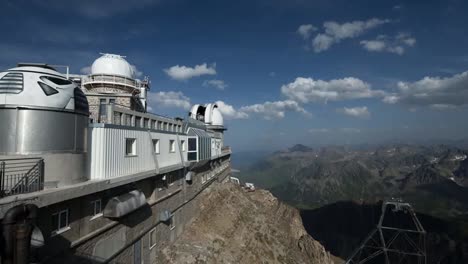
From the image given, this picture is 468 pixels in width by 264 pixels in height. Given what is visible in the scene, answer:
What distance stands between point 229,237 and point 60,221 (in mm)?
14007

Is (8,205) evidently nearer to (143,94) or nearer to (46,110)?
(46,110)

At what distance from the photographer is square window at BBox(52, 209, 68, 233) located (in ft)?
27.6

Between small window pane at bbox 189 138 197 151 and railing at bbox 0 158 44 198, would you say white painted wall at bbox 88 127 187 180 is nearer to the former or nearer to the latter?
railing at bbox 0 158 44 198

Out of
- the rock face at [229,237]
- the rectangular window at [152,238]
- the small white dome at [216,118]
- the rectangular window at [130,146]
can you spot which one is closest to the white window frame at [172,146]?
the rectangular window at [130,146]

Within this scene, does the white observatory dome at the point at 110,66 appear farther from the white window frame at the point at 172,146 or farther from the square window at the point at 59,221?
the square window at the point at 59,221

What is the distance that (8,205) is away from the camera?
22.3 feet

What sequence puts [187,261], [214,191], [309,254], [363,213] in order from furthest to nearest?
[363,213], [309,254], [214,191], [187,261]

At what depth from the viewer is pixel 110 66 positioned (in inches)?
890

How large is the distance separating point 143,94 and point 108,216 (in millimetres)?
18769

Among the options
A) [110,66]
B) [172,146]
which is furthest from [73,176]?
[110,66]

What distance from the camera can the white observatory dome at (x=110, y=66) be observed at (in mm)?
22469

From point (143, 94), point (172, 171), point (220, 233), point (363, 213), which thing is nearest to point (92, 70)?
point (143, 94)

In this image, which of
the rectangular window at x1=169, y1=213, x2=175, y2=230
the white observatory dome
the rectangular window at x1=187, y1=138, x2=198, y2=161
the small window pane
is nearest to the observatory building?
the rectangular window at x1=169, y1=213, x2=175, y2=230

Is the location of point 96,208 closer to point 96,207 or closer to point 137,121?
point 96,207
